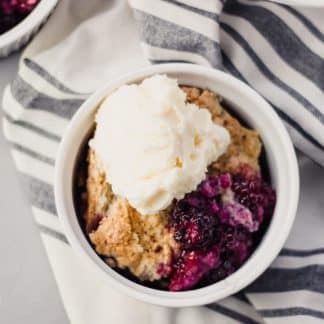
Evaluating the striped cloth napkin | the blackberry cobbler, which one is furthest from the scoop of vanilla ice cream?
the striped cloth napkin

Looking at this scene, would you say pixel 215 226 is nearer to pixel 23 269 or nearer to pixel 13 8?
pixel 23 269

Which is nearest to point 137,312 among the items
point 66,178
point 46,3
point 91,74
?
point 66,178

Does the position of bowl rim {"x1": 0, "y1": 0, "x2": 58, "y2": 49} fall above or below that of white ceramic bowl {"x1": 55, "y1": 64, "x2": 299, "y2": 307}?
above

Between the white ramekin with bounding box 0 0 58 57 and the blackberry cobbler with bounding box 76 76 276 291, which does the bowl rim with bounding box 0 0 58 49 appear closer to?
the white ramekin with bounding box 0 0 58 57

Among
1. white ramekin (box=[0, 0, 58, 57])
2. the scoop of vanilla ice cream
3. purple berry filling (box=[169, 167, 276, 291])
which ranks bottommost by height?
purple berry filling (box=[169, 167, 276, 291])

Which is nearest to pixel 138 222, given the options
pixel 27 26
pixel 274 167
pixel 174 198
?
pixel 174 198

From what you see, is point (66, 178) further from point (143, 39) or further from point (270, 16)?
point (270, 16)
